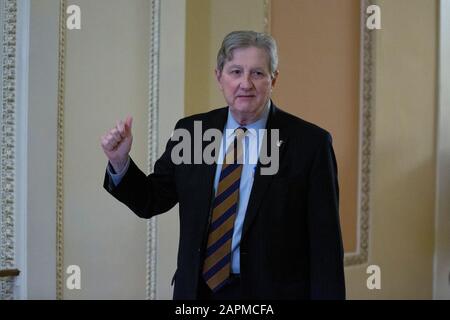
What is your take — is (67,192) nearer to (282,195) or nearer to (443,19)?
(282,195)

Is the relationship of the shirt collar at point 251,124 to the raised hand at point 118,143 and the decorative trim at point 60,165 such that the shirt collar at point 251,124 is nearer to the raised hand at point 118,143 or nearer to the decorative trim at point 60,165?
the raised hand at point 118,143

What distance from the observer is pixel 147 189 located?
4.81ft

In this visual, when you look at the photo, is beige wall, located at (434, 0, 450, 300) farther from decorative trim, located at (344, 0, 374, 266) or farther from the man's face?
the man's face

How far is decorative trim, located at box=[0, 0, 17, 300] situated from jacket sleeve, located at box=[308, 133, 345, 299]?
3.57 ft

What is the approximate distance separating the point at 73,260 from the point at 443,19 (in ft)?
7.51

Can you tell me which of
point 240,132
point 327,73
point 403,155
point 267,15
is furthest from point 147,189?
point 403,155

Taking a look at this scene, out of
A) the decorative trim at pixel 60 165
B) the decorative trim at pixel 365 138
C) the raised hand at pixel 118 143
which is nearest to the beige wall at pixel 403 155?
the decorative trim at pixel 365 138

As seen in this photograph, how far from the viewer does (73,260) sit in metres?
2.04

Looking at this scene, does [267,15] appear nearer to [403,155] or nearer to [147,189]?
[403,155]

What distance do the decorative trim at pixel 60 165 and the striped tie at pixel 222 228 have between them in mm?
818

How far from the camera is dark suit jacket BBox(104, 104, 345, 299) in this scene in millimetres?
1339

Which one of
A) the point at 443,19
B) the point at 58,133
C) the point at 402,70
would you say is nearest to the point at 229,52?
the point at 58,133

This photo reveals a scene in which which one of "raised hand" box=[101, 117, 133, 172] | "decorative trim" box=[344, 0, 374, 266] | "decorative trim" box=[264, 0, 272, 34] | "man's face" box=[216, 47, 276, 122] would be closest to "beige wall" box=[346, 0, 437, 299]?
"decorative trim" box=[344, 0, 374, 266]

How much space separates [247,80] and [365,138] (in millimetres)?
1615
